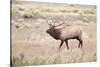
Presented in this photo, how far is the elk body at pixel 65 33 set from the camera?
83.0 inches

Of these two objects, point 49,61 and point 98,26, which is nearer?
point 49,61

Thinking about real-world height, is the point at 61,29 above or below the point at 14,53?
above

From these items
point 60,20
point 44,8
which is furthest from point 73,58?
point 44,8

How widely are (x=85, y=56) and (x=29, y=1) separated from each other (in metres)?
0.94

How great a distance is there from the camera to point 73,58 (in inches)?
85.7

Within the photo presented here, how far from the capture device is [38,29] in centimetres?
205

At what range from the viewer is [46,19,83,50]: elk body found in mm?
2109

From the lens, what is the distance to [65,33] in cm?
216
